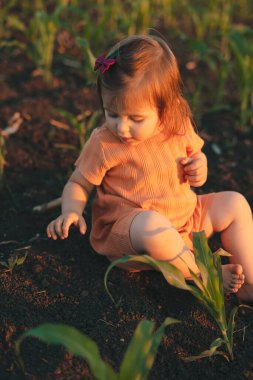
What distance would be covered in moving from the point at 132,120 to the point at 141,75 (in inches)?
6.0

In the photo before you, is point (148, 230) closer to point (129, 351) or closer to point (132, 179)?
point (132, 179)

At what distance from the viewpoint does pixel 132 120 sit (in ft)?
6.71

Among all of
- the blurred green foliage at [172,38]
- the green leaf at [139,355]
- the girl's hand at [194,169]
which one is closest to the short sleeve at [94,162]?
the girl's hand at [194,169]

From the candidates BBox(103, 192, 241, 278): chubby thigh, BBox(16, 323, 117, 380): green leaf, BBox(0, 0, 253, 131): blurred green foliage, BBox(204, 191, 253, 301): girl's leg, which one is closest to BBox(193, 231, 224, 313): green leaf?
BBox(103, 192, 241, 278): chubby thigh

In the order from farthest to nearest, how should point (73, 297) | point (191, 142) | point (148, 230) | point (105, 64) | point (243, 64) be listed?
point (243, 64)
point (191, 142)
point (73, 297)
point (148, 230)
point (105, 64)

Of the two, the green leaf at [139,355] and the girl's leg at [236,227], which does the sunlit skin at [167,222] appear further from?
the green leaf at [139,355]

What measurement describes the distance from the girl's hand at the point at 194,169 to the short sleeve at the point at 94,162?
0.96ft

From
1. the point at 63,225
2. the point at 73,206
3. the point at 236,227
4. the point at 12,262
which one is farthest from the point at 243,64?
the point at 12,262

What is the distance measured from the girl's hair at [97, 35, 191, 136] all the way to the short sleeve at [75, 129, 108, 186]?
0.22 meters

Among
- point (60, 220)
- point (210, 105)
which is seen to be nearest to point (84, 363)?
point (60, 220)

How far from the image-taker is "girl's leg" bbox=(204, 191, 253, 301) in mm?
2264

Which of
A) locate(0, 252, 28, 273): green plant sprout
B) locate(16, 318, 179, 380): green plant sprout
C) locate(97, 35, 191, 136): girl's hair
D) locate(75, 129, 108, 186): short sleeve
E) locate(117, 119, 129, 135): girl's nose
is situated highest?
locate(97, 35, 191, 136): girl's hair

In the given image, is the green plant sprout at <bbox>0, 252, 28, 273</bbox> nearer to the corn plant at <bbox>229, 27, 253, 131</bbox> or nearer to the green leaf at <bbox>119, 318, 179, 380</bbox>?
the green leaf at <bbox>119, 318, 179, 380</bbox>

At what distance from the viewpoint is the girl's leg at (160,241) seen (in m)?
2.06
